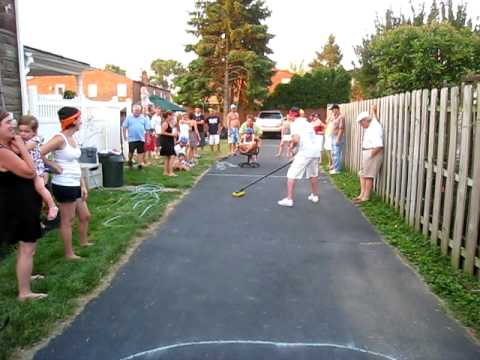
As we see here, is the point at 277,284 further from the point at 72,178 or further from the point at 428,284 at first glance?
the point at 72,178

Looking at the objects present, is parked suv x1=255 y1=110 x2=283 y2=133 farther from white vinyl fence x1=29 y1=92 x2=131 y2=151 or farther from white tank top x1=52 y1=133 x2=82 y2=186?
white tank top x1=52 y1=133 x2=82 y2=186

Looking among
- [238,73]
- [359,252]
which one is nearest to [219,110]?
[238,73]

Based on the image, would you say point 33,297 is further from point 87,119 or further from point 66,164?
point 87,119

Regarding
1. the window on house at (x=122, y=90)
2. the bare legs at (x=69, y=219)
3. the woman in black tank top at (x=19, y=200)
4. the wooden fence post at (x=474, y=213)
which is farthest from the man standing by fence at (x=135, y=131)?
the window on house at (x=122, y=90)

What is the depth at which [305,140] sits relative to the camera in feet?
28.5

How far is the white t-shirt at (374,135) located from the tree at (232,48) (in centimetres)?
2726

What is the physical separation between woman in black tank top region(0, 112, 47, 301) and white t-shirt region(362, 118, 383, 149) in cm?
589

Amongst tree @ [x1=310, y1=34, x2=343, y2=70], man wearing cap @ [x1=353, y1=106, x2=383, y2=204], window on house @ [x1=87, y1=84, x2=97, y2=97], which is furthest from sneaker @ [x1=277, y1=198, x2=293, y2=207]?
tree @ [x1=310, y1=34, x2=343, y2=70]

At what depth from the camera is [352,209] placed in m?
8.38

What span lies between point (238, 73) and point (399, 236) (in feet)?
103

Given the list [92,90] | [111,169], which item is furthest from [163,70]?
[111,169]

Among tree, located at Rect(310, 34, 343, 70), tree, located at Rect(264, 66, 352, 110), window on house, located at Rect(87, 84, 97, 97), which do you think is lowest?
tree, located at Rect(264, 66, 352, 110)

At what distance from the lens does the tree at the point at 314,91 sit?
3834 cm

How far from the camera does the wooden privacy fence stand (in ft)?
16.4
